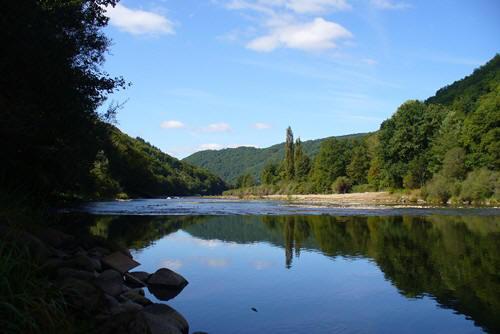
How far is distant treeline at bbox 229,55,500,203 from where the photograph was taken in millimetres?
60938

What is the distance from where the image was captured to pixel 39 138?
17156mm

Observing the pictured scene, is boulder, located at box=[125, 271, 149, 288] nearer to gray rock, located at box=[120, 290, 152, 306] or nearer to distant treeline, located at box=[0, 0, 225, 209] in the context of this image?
gray rock, located at box=[120, 290, 152, 306]

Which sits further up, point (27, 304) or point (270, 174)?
point (270, 174)

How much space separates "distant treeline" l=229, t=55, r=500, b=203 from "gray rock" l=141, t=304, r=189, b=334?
A: 54.5 meters

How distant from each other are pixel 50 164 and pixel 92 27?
689 cm

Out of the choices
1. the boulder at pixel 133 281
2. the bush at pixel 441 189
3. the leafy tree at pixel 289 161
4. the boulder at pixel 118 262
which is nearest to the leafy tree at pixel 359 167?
the leafy tree at pixel 289 161

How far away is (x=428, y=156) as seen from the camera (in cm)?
7775

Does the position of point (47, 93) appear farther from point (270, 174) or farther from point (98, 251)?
point (270, 174)

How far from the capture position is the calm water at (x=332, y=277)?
1060cm

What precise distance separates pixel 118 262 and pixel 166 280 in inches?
63.0

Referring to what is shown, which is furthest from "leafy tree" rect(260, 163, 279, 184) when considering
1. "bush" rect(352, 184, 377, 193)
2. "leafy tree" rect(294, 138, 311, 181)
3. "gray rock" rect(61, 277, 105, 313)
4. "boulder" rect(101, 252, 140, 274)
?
"gray rock" rect(61, 277, 105, 313)

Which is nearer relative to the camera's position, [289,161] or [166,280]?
[166,280]

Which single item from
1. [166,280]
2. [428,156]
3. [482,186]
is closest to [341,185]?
[428,156]

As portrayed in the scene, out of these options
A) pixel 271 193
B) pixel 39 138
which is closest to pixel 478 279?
pixel 39 138
